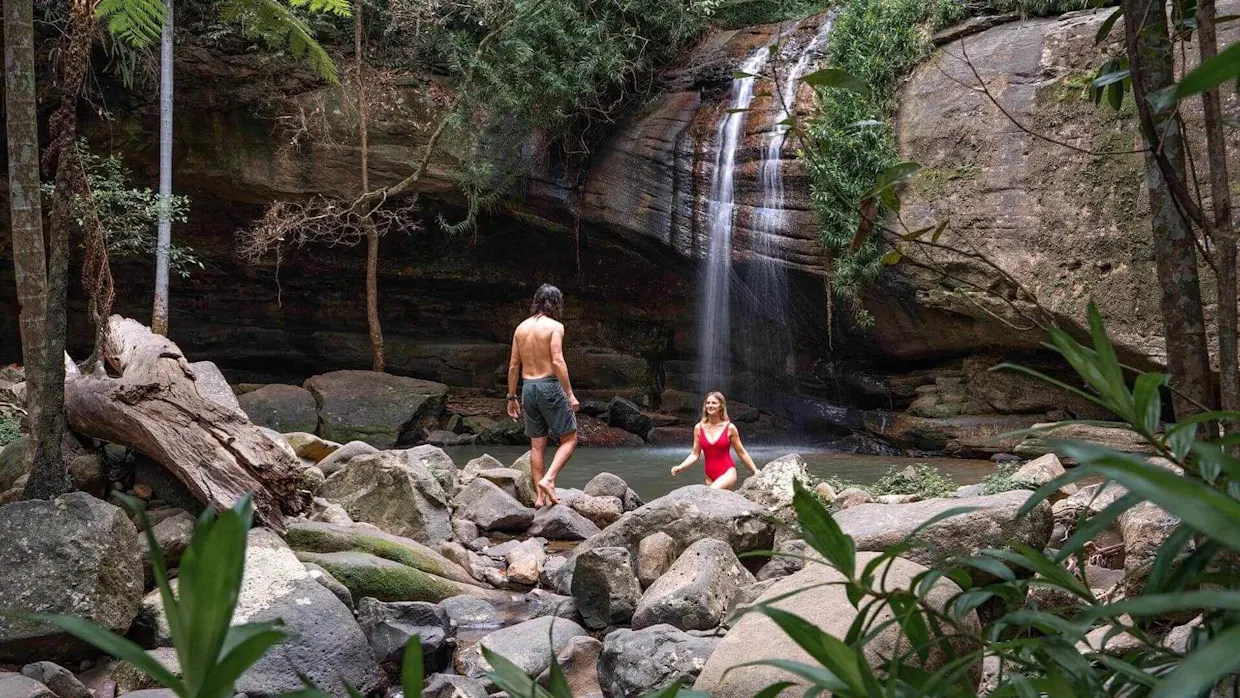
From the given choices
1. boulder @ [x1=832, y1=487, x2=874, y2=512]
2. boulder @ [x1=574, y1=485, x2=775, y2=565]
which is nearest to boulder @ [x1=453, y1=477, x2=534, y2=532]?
boulder @ [x1=574, y1=485, x2=775, y2=565]

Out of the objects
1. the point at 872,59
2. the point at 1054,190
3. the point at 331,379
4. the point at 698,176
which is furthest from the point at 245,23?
the point at 1054,190

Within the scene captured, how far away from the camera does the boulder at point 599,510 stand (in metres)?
7.93

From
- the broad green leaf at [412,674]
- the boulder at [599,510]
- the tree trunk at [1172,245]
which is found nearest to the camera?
the broad green leaf at [412,674]

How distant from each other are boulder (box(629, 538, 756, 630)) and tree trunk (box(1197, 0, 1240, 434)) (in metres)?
3.50

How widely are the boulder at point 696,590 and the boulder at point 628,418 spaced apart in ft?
33.3

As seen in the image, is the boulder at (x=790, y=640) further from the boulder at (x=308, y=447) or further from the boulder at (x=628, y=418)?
the boulder at (x=628, y=418)

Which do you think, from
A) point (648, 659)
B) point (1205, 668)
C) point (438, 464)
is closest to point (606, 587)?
point (648, 659)

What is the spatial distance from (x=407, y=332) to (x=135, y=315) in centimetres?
493

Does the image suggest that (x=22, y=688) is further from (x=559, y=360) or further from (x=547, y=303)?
(x=547, y=303)

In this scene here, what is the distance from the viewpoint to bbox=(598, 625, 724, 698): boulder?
391 centimetres

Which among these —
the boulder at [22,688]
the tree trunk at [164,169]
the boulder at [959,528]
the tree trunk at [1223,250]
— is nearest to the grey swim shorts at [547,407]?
the boulder at [959,528]

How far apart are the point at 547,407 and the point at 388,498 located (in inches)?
81.8

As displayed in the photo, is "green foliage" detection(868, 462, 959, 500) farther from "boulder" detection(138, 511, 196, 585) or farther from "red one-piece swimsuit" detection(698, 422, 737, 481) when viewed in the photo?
"boulder" detection(138, 511, 196, 585)

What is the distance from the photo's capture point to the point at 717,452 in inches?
303
